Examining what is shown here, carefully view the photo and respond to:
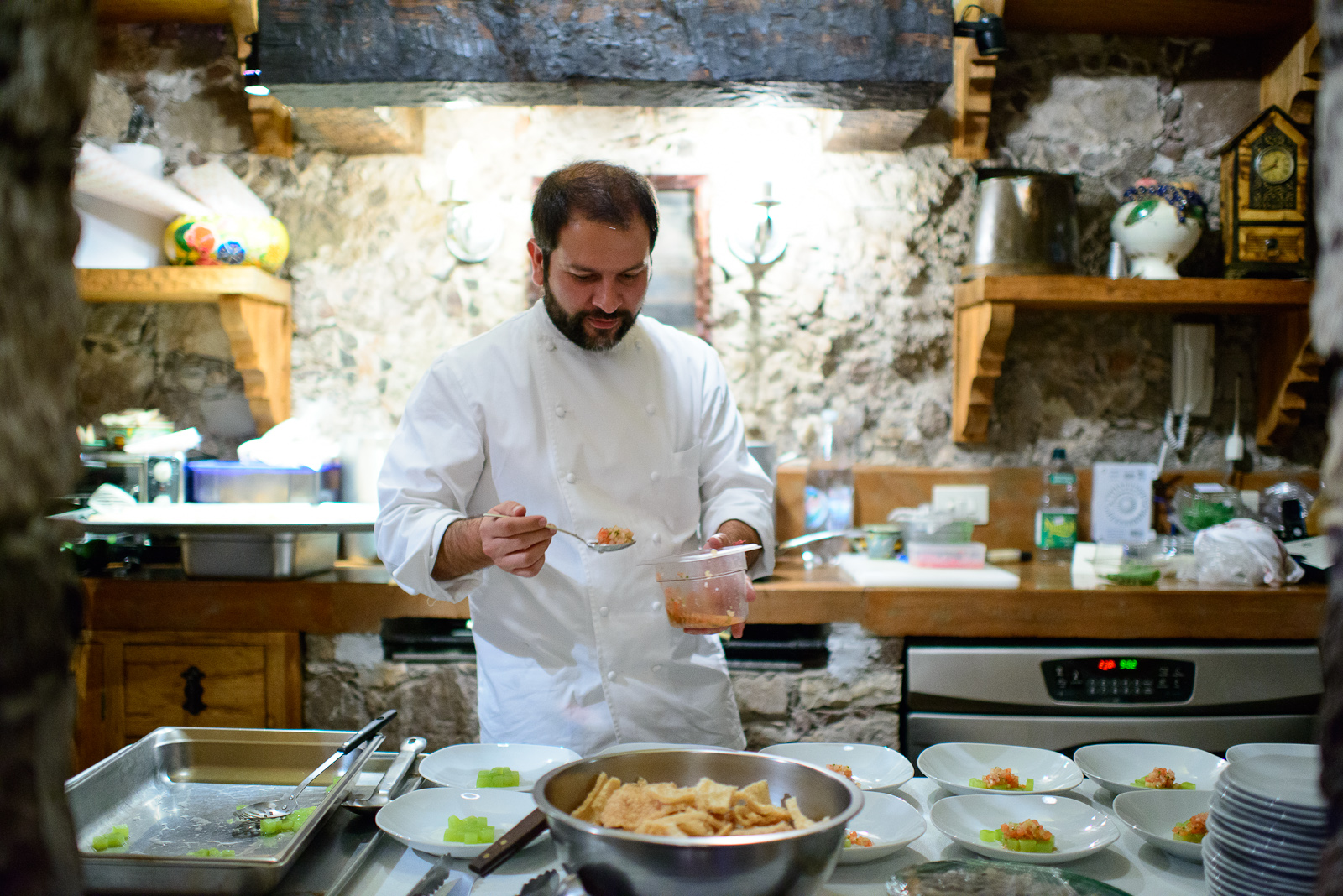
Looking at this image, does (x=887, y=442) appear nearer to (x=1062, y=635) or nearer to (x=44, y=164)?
(x=1062, y=635)

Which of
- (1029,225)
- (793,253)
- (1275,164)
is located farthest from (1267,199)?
(793,253)

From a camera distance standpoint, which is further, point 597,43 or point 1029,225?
point 1029,225

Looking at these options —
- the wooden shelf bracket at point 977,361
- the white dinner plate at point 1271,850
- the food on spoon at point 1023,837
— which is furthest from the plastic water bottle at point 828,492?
the white dinner plate at point 1271,850

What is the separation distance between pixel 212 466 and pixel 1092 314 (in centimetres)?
278

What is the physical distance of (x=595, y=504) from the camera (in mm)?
1772

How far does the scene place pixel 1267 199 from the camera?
2809 millimetres

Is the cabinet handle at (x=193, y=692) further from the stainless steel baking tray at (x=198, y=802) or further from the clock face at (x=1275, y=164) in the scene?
the clock face at (x=1275, y=164)

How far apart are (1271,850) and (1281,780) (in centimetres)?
6

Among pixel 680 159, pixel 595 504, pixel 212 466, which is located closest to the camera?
pixel 595 504

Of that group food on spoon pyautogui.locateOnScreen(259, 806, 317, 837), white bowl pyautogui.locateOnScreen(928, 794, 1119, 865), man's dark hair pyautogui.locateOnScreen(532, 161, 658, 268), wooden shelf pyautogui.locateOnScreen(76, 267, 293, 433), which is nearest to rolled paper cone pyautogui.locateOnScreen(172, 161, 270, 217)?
wooden shelf pyautogui.locateOnScreen(76, 267, 293, 433)

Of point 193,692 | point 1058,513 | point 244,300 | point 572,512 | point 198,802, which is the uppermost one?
point 244,300

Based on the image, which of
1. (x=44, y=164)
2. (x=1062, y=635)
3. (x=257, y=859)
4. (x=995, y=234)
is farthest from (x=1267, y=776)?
(x=995, y=234)

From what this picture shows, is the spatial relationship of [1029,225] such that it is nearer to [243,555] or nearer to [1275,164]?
[1275,164]

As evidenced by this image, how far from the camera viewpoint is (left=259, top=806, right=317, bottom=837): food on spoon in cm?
116
